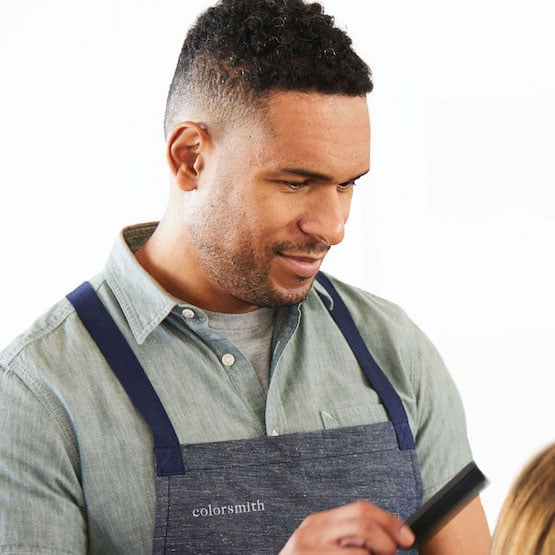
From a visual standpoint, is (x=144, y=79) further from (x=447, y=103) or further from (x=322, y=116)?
(x=322, y=116)

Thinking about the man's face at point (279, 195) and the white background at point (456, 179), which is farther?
the white background at point (456, 179)

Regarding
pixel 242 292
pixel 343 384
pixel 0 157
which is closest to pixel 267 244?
pixel 242 292

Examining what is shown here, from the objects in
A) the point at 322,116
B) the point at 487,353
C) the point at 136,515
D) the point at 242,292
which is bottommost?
the point at 487,353

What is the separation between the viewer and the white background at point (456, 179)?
7.57ft

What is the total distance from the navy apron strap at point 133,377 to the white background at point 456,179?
847 millimetres

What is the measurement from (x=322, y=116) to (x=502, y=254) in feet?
3.79

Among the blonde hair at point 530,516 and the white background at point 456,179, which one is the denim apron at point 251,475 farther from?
the white background at point 456,179

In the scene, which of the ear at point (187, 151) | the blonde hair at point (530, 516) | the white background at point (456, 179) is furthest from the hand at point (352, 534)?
the white background at point (456, 179)

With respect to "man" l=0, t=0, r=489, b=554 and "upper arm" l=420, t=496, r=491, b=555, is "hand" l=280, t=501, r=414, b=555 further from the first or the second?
"upper arm" l=420, t=496, r=491, b=555

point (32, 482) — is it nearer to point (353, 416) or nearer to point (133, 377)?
point (133, 377)

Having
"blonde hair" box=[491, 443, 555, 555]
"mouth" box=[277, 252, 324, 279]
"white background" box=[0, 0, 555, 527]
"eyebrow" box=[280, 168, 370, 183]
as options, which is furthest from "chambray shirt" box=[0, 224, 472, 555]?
"white background" box=[0, 0, 555, 527]

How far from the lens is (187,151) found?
1489 mm

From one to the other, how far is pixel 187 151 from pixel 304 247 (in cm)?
21

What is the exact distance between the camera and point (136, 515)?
1366mm
